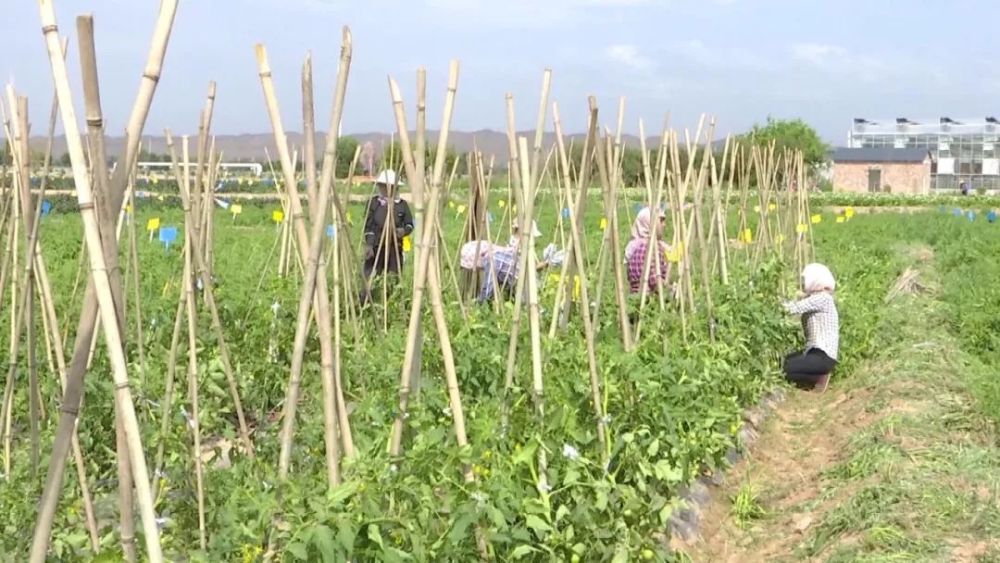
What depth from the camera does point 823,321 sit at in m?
7.07

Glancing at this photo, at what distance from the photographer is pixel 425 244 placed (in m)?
3.22

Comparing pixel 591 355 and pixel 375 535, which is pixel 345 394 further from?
pixel 375 535

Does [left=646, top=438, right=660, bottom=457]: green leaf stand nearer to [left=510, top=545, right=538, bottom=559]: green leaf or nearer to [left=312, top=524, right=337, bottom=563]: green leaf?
[left=510, top=545, right=538, bottom=559]: green leaf

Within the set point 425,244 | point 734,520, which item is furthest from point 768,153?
point 425,244

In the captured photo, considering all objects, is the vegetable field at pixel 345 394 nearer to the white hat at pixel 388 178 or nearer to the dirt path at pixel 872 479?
the dirt path at pixel 872 479

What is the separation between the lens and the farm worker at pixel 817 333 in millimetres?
7039

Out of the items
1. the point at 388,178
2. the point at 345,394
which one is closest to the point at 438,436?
the point at 345,394

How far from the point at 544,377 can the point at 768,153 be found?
5.83m

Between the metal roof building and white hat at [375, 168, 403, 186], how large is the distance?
66.5 m

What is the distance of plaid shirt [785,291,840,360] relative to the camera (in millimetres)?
7035

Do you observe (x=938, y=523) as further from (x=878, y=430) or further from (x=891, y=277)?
(x=891, y=277)

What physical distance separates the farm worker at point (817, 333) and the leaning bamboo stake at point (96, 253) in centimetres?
558

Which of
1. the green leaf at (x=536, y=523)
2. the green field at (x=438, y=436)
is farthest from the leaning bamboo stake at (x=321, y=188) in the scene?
the green leaf at (x=536, y=523)

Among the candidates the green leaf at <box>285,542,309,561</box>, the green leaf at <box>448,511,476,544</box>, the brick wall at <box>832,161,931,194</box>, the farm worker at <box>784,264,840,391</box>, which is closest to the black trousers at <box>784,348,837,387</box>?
the farm worker at <box>784,264,840,391</box>
